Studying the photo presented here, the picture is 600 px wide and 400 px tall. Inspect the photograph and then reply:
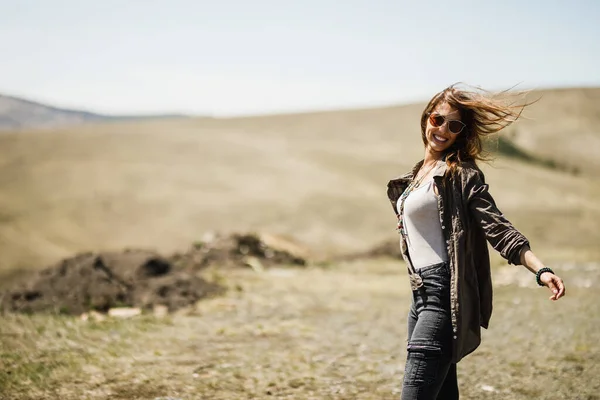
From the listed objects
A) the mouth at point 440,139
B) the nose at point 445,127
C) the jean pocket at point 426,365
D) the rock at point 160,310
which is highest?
the nose at point 445,127

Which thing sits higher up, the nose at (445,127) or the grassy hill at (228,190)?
the nose at (445,127)

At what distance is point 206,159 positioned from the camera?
3048 cm

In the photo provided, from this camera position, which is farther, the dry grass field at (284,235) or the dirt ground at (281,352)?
the dry grass field at (284,235)

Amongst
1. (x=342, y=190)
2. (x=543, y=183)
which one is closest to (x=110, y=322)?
(x=342, y=190)

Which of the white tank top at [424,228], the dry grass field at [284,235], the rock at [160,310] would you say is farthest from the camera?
the rock at [160,310]

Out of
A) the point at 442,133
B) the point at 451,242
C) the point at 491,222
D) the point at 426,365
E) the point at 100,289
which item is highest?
the point at 442,133

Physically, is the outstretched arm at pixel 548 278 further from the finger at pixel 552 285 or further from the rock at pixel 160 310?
the rock at pixel 160 310

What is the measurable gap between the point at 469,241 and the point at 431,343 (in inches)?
19.5

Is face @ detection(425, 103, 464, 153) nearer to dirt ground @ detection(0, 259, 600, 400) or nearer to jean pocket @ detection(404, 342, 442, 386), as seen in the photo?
jean pocket @ detection(404, 342, 442, 386)

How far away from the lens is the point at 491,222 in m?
3.07

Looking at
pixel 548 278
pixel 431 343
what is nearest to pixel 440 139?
pixel 548 278

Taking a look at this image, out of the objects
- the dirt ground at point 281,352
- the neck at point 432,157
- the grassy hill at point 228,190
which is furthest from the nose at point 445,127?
the grassy hill at point 228,190

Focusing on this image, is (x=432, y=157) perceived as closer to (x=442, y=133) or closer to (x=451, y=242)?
(x=442, y=133)

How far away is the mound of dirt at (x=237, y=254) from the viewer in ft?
45.4
